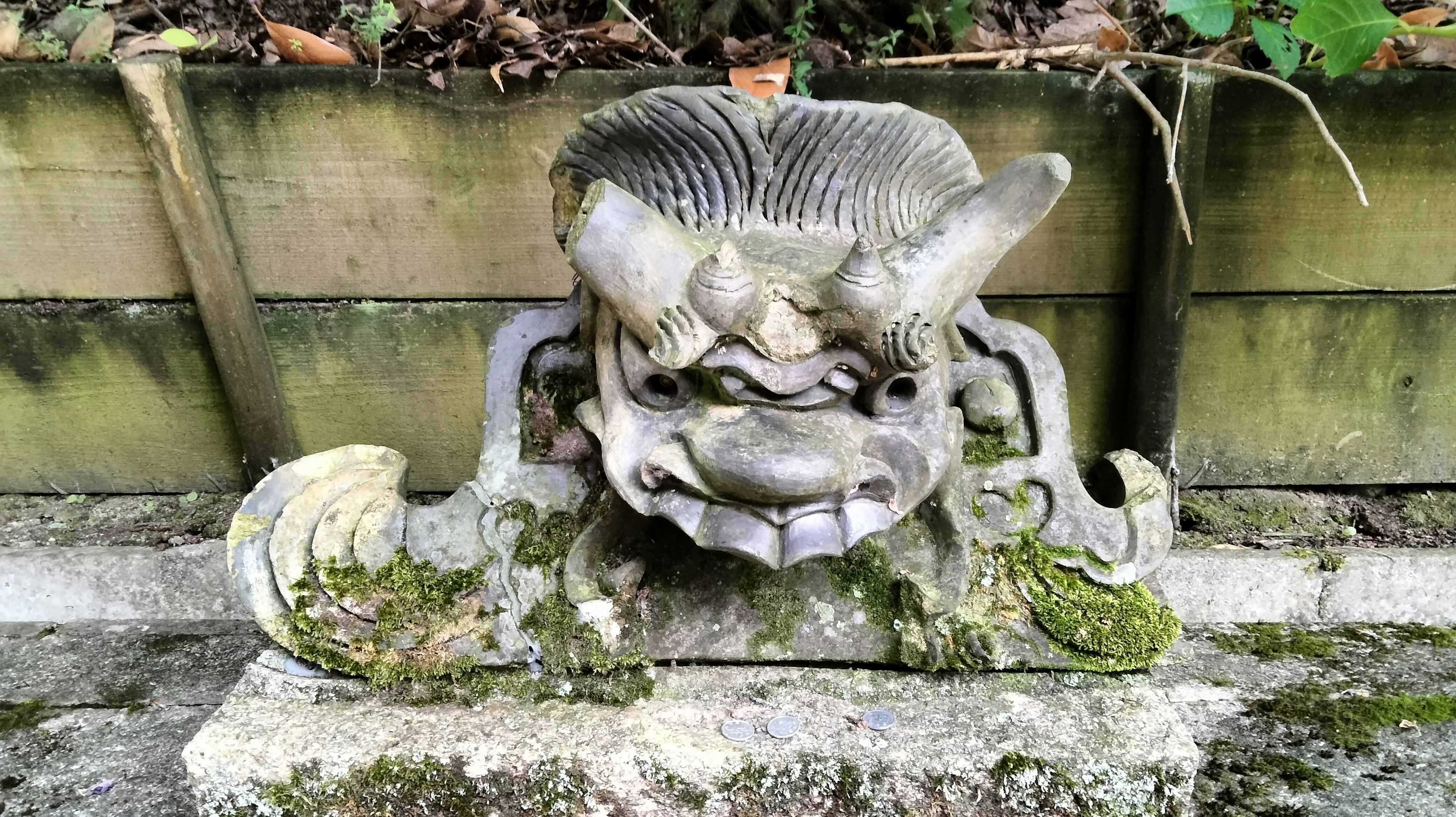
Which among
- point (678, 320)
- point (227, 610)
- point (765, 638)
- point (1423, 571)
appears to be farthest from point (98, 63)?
point (1423, 571)

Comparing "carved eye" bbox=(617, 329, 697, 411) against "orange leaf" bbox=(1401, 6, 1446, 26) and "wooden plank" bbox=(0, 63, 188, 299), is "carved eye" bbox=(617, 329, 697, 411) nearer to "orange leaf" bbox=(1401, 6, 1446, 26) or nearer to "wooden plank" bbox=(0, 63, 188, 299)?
"wooden plank" bbox=(0, 63, 188, 299)

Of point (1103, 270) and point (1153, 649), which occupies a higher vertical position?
point (1103, 270)

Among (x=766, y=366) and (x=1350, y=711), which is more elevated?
(x=766, y=366)

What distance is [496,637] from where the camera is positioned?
130 centimetres

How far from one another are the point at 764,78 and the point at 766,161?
64 centimetres

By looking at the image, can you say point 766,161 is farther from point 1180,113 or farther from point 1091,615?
point 1180,113

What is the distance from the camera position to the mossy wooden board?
2.05 meters

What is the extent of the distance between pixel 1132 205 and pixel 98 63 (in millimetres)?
2075

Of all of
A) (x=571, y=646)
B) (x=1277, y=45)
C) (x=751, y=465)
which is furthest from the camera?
(x=1277, y=45)

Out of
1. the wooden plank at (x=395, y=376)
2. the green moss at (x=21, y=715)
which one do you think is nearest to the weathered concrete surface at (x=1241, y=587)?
the wooden plank at (x=395, y=376)

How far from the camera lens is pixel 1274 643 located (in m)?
1.77

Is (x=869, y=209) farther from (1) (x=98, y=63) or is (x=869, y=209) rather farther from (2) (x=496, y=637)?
(1) (x=98, y=63)

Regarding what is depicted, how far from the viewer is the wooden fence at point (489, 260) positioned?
5.97 ft

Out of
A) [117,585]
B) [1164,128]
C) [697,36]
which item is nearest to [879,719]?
[1164,128]
